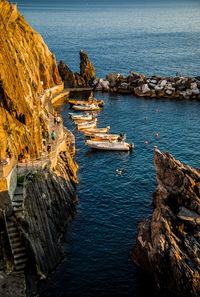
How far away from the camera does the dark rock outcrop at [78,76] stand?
376 ft

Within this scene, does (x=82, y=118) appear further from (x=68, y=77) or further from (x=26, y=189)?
(x=26, y=189)

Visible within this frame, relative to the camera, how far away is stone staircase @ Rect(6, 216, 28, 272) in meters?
35.2

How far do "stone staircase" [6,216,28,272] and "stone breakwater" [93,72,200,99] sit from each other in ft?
269

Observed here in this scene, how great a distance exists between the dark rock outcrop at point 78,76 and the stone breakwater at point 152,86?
10.6 feet

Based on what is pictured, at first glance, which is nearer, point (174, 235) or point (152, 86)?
point (174, 235)

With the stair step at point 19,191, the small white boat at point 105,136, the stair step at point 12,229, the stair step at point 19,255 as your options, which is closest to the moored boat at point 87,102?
the small white boat at point 105,136

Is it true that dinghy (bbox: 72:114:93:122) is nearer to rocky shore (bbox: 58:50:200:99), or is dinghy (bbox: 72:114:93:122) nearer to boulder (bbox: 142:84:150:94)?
rocky shore (bbox: 58:50:200:99)

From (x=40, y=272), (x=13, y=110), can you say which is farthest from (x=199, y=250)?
(x=13, y=110)

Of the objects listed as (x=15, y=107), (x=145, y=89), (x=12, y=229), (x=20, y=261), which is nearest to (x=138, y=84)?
→ (x=145, y=89)

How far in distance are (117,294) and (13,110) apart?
2661 centimetres

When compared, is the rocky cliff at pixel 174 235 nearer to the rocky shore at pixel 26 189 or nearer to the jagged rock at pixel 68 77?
the rocky shore at pixel 26 189

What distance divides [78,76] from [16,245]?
8939 centimetres

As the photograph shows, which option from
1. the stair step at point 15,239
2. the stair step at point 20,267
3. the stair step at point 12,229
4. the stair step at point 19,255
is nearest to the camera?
the stair step at point 20,267

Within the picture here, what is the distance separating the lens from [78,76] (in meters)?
117
